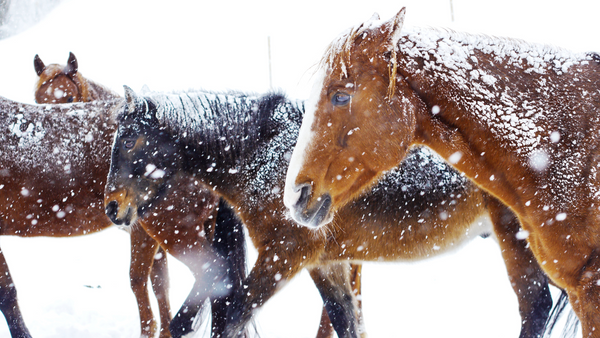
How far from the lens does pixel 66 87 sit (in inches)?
224

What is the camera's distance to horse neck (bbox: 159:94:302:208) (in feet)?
10.2

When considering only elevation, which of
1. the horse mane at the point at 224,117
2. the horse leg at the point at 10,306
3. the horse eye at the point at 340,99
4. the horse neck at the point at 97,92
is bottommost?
the horse leg at the point at 10,306

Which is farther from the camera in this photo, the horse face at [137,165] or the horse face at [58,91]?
the horse face at [58,91]

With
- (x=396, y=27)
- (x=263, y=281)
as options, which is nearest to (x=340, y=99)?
(x=396, y=27)

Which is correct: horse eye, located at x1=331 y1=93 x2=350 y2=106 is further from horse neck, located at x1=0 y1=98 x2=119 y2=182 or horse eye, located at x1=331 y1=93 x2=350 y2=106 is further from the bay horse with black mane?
horse neck, located at x1=0 y1=98 x2=119 y2=182

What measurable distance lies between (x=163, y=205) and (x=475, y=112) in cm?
251

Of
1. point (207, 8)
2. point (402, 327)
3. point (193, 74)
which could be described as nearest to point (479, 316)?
point (402, 327)

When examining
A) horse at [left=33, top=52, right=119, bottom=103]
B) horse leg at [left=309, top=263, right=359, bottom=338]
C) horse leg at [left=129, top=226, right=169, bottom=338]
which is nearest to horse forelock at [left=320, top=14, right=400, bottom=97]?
horse leg at [left=309, top=263, right=359, bottom=338]

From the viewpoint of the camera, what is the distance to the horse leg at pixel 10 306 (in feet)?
12.6

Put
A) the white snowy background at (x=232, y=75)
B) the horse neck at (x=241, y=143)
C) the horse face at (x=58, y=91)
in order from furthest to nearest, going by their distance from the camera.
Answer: the horse face at (x=58, y=91), the white snowy background at (x=232, y=75), the horse neck at (x=241, y=143)

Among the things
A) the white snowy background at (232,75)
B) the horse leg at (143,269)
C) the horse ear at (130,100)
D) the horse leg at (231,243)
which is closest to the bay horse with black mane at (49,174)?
the horse leg at (231,243)

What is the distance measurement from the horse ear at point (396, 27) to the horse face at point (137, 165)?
6.99ft

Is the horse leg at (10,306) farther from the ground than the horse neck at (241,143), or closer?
closer

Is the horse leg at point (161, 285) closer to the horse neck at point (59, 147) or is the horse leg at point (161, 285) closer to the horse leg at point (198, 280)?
the horse leg at point (198, 280)
